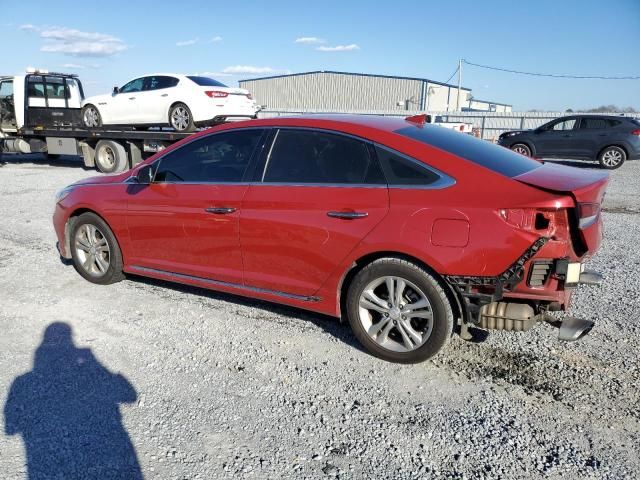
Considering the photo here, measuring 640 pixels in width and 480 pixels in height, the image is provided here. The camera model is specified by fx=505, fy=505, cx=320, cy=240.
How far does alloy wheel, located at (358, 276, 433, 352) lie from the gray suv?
14.2m

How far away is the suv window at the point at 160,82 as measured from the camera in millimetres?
12086

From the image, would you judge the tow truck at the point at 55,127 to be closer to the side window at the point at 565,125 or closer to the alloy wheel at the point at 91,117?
the alloy wheel at the point at 91,117

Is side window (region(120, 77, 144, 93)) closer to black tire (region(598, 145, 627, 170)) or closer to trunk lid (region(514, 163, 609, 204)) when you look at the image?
trunk lid (region(514, 163, 609, 204))

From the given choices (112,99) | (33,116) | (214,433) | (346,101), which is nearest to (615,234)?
(214,433)

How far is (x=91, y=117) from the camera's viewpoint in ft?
46.7

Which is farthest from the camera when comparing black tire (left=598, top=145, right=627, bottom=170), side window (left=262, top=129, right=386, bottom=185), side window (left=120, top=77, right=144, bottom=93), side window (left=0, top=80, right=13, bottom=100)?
side window (left=0, top=80, right=13, bottom=100)

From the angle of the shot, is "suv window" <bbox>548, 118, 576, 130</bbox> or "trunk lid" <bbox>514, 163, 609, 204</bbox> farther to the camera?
"suv window" <bbox>548, 118, 576, 130</bbox>

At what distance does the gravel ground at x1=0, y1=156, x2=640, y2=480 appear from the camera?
2516mm

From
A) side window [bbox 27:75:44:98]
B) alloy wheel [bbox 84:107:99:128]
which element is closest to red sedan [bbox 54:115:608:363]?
alloy wheel [bbox 84:107:99:128]

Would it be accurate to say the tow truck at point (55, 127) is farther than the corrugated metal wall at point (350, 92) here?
No

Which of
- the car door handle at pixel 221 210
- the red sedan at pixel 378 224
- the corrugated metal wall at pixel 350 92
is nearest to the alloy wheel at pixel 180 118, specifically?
the red sedan at pixel 378 224

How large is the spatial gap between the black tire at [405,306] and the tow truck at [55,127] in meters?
11.3

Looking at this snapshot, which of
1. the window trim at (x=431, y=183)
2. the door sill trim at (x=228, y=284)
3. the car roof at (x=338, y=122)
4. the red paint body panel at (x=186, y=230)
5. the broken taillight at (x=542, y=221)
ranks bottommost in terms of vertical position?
the door sill trim at (x=228, y=284)

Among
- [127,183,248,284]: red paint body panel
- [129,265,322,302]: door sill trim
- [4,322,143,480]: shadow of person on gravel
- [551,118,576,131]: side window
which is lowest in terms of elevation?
[4,322,143,480]: shadow of person on gravel
